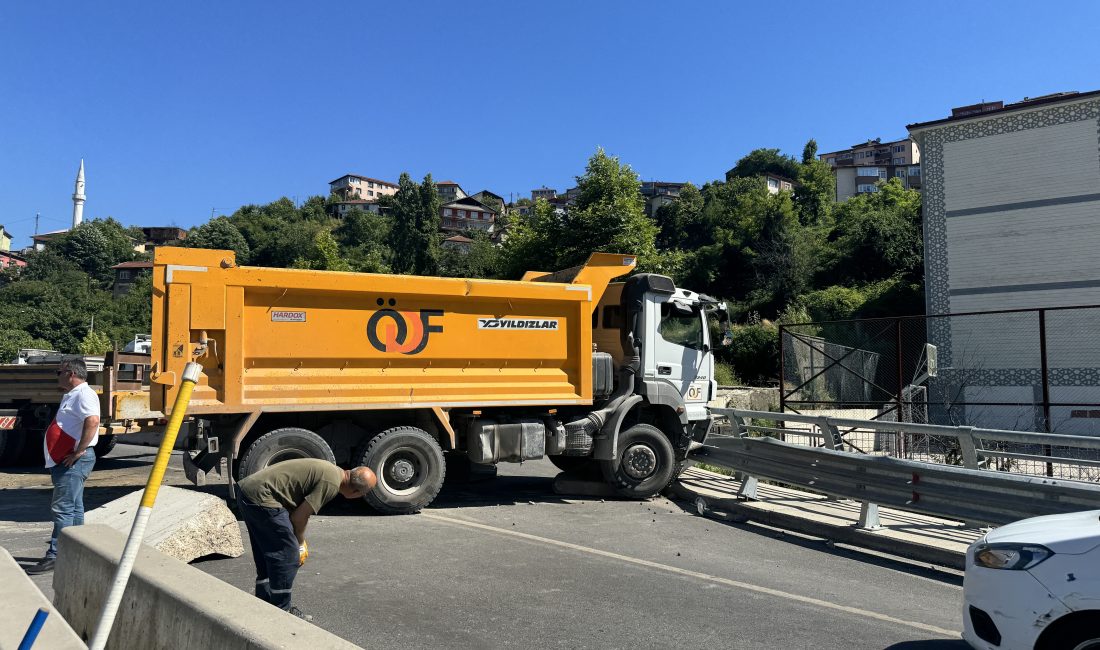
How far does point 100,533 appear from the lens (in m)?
4.97

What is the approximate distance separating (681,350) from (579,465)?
224 cm

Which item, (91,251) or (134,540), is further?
(91,251)

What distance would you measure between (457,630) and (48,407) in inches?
408

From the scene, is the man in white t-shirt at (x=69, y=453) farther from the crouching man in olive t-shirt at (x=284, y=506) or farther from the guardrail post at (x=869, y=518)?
the guardrail post at (x=869, y=518)

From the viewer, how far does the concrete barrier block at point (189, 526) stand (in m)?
6.38

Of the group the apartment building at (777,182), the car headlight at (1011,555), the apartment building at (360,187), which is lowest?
the car headlight at (1011,555)

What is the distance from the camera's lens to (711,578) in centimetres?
670

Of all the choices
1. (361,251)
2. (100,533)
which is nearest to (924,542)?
(100,533)

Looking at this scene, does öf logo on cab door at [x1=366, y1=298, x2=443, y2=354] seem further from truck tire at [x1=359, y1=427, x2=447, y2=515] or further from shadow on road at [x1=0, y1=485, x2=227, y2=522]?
shadow on road at [x1=0, y1=485, x2=227, y2=522]

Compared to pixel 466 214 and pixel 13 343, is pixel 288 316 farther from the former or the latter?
pixel 466 214

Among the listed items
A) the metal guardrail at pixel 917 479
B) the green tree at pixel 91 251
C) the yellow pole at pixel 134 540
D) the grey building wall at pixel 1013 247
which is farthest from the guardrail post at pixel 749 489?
the green tree at pixel 91 251

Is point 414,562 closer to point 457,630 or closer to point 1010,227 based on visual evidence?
point 457,630

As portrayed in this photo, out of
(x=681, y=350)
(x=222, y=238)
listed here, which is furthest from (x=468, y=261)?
(x=681, y=350)

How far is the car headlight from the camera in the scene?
412 cm
